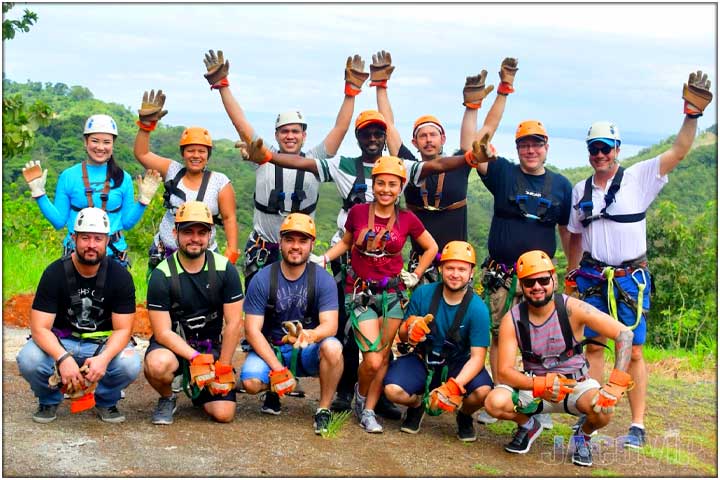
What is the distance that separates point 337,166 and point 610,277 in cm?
278

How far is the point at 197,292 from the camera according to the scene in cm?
795

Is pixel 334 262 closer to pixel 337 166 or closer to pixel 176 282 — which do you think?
pixel 337 166

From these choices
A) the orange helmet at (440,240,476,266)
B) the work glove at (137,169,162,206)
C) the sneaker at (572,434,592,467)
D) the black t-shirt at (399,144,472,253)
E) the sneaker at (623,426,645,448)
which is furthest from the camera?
the black t-shirt at (399,144,472,253)

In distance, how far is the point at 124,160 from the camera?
113 feet

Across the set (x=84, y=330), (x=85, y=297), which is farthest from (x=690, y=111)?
(x=84, y=330)

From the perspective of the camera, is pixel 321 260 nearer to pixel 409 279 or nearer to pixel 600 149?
pixel 409 279

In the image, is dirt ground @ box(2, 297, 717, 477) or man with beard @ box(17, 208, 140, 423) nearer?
dirt ground @ box(2, 297, 717, 477)

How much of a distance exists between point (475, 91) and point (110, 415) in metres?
4.71

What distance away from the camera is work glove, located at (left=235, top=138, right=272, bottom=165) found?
8422 millimetres

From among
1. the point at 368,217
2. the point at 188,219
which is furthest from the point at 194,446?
the point at 368,217

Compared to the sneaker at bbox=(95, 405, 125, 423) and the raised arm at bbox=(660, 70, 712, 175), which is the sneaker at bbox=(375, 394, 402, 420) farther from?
the raised arm at bbox=(660, 70, 712, 175)

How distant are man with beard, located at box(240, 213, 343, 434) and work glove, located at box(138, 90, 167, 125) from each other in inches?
77.1

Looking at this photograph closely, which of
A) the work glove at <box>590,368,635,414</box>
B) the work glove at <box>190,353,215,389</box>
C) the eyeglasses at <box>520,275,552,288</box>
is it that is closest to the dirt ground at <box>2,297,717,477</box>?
the work glove at <box>190,353,215,389</box>

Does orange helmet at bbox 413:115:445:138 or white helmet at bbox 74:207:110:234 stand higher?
orange helmet at bbox 413:115:445:138
